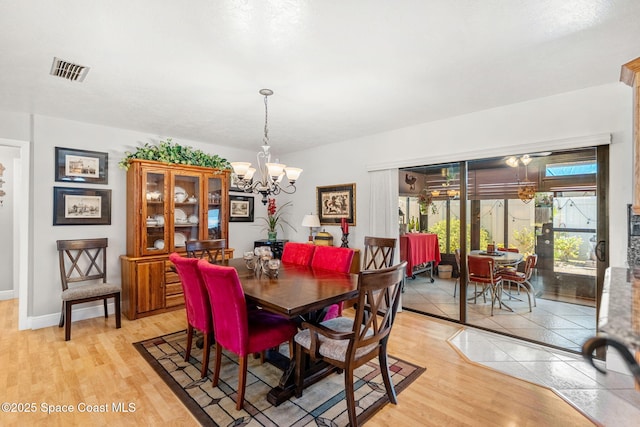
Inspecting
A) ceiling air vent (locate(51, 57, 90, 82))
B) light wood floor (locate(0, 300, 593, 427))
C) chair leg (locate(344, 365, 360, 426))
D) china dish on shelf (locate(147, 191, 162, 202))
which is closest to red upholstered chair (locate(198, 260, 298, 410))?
light wood floor (locate(0, 300, 593, 427))

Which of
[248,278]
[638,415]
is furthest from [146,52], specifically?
[638,415]

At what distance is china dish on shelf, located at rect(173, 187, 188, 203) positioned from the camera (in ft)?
13.8

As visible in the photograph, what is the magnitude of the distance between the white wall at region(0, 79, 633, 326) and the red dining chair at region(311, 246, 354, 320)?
54.2 inches

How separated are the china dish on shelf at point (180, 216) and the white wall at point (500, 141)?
6.75ft

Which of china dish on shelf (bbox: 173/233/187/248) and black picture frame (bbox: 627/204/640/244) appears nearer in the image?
black picture frame (bbox: 627/204/640/244)

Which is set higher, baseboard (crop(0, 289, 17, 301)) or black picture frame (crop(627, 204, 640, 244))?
black picture frame (crop(627, 204, 640, 244))

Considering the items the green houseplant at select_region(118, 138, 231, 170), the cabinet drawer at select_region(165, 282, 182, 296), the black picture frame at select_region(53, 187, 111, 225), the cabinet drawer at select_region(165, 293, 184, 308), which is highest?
the green houseplant at select_region(118, 138, 231, 170)

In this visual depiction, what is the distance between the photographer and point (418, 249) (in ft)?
15.4

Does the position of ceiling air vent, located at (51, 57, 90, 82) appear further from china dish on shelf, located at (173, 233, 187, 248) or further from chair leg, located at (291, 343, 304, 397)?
chair leg, located at (291, 343, 304, 397)

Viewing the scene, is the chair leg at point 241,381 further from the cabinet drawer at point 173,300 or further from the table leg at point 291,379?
the cabinet drawer at point 173,300

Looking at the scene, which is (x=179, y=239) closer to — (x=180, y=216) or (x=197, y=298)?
(x=180, y=216)

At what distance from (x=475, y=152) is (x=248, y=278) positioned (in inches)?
110

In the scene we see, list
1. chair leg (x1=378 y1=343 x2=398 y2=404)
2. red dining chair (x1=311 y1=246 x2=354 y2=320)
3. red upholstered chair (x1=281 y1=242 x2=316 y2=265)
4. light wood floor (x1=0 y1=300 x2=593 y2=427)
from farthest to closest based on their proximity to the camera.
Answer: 1. red upholstered chair (x1=281 y1=242 x2=316 y2=265)
2. red dining chair (x1=311 y1=246 x2=354 y2=320)
3. chair leg (x1=378 y1=343 x2=398 y2=404)
4. light wood floor (x1=0 y1=300 x2=593 y2=427)

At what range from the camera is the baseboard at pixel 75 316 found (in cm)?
346
